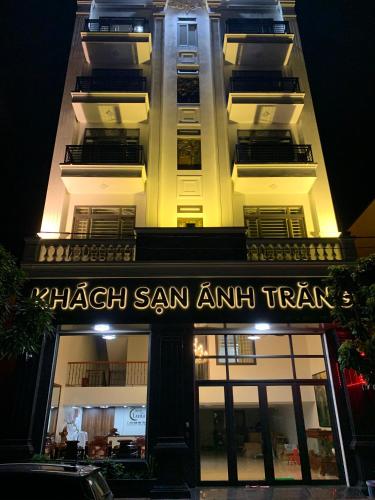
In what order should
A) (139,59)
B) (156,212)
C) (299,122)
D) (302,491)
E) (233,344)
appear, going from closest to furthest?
(302,491), (233,344), (156,212), (299,122), (139,59)

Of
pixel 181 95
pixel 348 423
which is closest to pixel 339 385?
pixel 348 423

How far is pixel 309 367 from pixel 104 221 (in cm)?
742

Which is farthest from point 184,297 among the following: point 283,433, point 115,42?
point 115,42

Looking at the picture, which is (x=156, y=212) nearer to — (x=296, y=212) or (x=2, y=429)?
(x=296, y=212)

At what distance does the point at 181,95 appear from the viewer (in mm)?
14211

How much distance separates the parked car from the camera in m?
4.24

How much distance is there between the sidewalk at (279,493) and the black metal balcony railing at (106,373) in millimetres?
2923

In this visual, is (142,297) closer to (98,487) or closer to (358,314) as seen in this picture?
(358,314)

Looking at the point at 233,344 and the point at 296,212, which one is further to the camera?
the point at 296,212

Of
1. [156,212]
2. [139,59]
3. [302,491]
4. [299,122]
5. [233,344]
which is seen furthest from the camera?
[139,59]

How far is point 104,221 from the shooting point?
487 inches

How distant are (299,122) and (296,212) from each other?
137 inches

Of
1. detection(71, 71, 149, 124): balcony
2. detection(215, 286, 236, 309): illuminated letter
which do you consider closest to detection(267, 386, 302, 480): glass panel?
detection(215, 286, 236, 309): illuminated letter

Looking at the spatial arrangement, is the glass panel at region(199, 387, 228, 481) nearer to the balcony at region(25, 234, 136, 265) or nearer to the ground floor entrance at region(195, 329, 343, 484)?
the ground floor entrance at region(195, 329, 343, 484)
